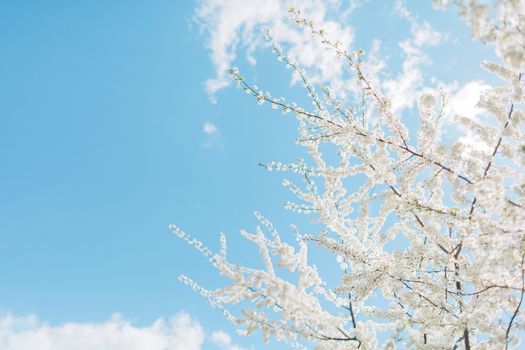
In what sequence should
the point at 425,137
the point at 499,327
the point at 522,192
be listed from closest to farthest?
1. the point at 522,192
2. the point at 499,327
3. the point at 425,137

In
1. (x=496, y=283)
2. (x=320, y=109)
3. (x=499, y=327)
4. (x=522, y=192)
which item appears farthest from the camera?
(x=320, y=109)

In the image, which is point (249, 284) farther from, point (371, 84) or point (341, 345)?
point (371, 84)

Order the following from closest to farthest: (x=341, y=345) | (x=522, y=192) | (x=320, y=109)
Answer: (x=522, y=192) < (x=320, y=109) < (x=341, y=345)

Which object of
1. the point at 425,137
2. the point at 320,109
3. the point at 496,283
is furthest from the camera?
the point at 320,109

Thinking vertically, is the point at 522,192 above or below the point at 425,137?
below

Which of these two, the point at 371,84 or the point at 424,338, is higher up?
the point at 371,84

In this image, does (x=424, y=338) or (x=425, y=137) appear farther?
(x=424, y=338)

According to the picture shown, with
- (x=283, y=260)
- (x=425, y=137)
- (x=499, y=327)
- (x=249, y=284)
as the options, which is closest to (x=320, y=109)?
(x=425, y=137)

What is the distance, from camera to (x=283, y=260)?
3.74m

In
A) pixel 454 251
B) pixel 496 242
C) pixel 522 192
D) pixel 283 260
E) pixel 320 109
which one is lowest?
pixel 496 242

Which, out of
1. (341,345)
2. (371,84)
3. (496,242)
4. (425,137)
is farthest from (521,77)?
(341,345)

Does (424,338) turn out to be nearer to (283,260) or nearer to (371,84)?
(283,260)

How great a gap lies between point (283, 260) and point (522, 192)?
199cm

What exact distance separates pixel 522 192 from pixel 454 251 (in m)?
2.18
